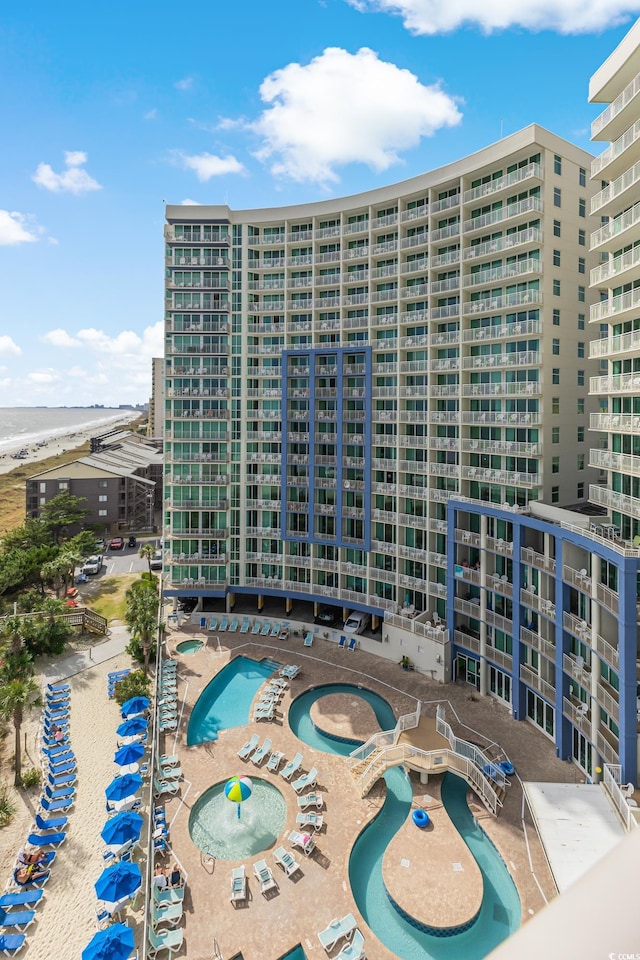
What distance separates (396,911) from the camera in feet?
70.3

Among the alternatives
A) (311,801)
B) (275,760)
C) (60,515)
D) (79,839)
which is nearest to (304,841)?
(311,801)

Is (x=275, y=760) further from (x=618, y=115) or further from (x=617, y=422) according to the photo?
(x=618, y=115)

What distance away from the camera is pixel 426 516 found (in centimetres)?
4269

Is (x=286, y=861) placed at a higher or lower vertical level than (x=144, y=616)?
lower

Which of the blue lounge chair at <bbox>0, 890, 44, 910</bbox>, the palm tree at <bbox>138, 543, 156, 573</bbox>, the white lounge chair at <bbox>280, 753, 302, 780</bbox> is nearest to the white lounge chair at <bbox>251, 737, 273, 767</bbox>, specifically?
the white lounge chair at <bbox>280, 753, 302, 780</bbox>

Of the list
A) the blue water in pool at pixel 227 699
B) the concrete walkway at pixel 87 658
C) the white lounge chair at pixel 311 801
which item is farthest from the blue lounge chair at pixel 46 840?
the concrete walkway at pixel 87 658

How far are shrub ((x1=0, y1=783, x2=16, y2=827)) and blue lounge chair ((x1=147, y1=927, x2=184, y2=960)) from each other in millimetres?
11323

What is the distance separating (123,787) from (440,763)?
16281mm

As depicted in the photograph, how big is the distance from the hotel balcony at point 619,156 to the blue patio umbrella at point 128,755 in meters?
40.2

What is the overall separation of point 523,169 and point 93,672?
47342mm

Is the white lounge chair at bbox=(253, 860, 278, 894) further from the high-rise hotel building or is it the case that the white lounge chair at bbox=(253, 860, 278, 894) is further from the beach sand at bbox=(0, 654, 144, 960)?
the high-rise hotel building

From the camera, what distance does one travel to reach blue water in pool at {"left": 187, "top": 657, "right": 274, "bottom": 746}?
33.6 metres

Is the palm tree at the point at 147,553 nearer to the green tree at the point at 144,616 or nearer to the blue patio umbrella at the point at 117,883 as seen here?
the green tree at the point at 144,616

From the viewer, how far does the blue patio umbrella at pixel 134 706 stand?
107 feet
